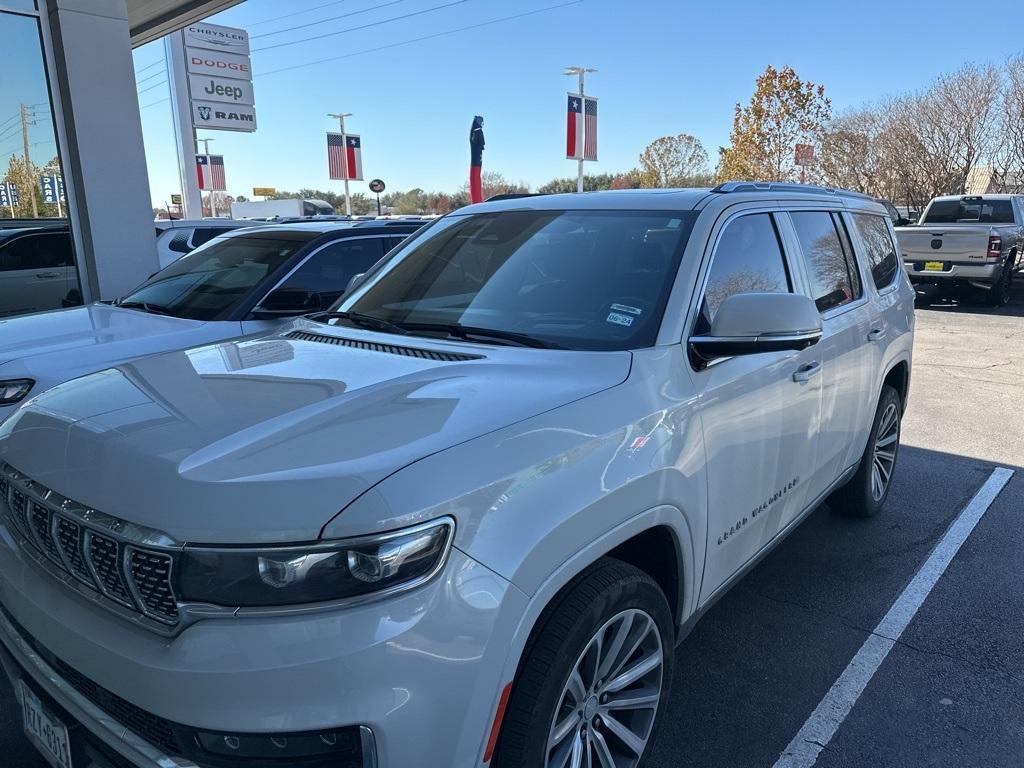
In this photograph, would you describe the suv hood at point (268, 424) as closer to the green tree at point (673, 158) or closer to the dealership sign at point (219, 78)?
the dealership sign at point (219, 78)

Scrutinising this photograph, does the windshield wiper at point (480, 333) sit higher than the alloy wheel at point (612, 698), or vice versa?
the windshield wiper at point (480, 333)

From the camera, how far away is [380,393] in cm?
212

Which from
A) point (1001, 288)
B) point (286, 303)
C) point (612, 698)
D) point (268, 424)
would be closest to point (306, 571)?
point (268, 424)

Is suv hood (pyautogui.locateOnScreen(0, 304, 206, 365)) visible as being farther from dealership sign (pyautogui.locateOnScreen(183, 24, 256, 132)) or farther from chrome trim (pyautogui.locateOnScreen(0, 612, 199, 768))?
dealership sign (pyautogui.locateOnScreen(183, 24, 256, 132))

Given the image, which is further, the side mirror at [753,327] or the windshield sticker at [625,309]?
the windshield sticker at [625,309]

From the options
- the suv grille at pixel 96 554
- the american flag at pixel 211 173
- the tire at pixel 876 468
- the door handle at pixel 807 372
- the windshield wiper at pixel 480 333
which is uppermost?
the american flag at pixel 211 173

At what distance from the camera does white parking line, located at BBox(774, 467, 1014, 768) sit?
2668 millimetres

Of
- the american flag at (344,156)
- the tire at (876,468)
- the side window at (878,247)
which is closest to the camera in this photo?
the side window at (878,247)

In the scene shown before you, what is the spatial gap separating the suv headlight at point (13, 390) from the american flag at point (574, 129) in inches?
862

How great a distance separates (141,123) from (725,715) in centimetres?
931

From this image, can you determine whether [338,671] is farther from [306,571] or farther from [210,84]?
[210,84]

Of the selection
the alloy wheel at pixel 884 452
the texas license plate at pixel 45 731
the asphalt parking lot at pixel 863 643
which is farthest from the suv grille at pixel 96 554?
the alloy wheel at pixel 884 452

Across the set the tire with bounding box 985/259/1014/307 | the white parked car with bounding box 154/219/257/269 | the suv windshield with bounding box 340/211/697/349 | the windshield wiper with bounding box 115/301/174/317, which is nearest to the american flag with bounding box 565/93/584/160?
the tire with bounding box 985/259/1014/307

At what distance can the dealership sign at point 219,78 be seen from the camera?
2127 centimetres
